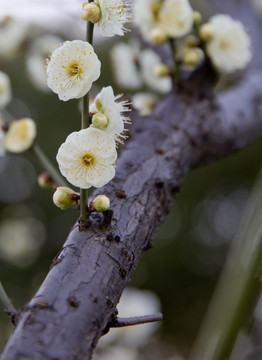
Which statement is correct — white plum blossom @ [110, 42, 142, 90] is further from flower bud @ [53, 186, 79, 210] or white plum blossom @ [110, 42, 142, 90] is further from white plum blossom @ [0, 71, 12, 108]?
flower bud @ [53, 186, 79, 210]

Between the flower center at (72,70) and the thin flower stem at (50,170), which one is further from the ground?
the flower center at (72,70)

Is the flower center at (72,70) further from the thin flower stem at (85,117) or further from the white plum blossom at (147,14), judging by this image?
the white plum blossom at (147,14)

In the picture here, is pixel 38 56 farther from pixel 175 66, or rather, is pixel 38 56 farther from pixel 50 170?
pixel 50 170

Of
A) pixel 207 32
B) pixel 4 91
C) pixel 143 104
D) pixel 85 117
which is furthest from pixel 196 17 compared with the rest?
pixel 85 117

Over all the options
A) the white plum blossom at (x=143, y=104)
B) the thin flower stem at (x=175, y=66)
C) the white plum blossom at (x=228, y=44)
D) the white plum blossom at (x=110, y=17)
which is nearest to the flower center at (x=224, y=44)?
the white plum blossom at (x=228, y=44)

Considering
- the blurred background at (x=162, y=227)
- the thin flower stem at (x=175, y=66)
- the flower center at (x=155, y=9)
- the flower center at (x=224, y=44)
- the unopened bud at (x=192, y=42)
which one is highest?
the flower center at (x=155, y=9)

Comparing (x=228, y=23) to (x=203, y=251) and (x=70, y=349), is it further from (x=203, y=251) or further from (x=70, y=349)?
(x=203, y=251)

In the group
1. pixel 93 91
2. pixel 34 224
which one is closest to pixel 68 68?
pixel 93 91
